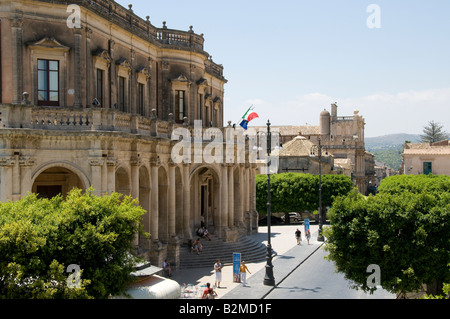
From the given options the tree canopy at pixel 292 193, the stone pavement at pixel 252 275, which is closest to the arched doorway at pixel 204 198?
the stone pavement at pixel 252 275

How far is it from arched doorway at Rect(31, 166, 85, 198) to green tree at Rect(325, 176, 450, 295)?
13.5 metres

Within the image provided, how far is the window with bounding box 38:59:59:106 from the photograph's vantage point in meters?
26.1

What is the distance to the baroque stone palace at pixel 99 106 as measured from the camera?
24.0 metres

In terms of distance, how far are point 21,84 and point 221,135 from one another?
15.6 metres

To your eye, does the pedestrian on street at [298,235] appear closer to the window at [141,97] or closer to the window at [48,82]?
the window at [141,97]

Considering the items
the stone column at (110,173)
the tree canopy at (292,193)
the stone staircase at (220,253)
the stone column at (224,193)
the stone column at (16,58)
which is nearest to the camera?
the stone column at (16,58)

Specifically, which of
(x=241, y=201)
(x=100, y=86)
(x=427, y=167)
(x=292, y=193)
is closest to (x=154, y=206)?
(x=100, y=86)

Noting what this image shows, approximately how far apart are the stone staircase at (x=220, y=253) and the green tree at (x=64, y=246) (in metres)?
15.6

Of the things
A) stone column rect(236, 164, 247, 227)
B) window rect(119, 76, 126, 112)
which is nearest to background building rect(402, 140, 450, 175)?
stone column rect(236, 164, 247, 227)

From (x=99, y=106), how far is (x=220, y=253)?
1287 centimetres

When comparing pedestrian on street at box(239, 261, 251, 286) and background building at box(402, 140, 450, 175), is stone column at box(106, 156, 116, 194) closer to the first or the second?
pedestrian on street at box(239, 261, 251, 286)
